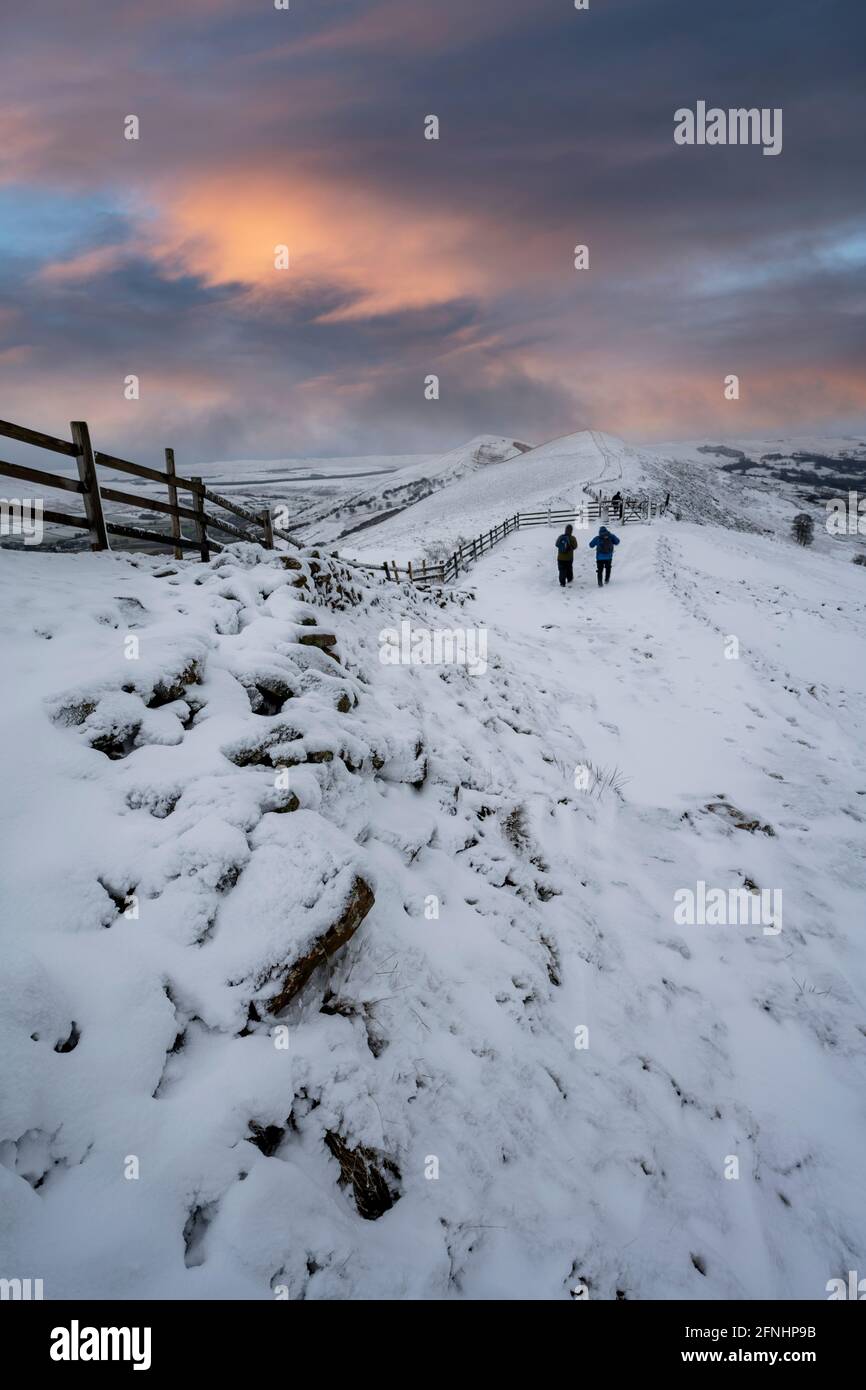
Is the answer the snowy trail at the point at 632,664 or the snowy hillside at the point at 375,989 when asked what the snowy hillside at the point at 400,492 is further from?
A: the snowy hillside at the point at 375,989

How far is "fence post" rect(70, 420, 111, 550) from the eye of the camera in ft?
24.1

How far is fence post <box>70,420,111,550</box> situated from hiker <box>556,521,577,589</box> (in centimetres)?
1282

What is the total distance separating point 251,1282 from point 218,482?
638ft

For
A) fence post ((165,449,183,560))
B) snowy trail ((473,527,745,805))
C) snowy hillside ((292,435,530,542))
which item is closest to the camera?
snowy trail ((473,527,745,805))

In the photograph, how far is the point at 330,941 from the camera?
10.7 feet

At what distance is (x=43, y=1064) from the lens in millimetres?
2373

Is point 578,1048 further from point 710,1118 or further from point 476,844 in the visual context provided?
point 476,844

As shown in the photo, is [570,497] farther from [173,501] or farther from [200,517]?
[173,501]

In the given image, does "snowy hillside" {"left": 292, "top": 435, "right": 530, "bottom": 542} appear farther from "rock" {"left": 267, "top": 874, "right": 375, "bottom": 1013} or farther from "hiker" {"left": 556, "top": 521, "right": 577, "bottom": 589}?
"rock" {"left": 267, "top": 874, "right": 375, "bottom": 1013}

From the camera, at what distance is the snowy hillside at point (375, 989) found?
2.40 metres

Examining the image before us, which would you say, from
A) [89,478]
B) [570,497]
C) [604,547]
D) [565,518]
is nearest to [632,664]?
[604,547]

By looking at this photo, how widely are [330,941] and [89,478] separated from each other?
7.52 m

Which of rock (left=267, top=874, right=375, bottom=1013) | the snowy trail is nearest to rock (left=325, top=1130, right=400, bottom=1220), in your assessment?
rock (left=267, top=874, right=375, bottom=1013)
